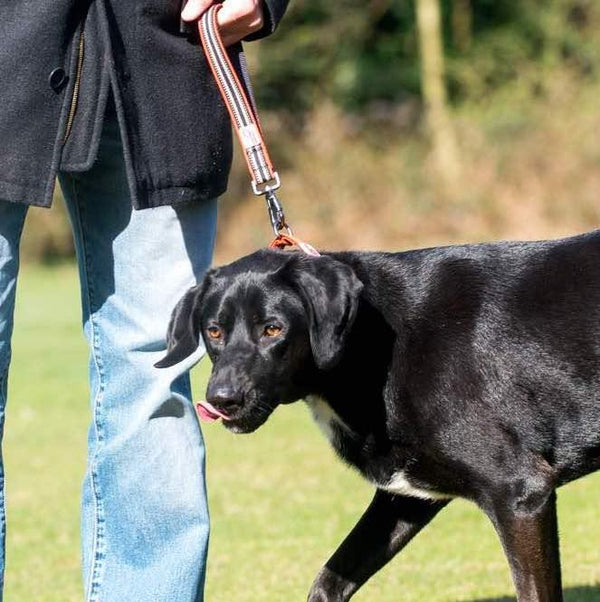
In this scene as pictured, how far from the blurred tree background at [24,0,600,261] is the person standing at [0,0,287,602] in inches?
617

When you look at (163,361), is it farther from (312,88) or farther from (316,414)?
(312,88)

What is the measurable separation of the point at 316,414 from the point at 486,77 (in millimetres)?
22557

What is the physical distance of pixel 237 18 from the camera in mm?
3578

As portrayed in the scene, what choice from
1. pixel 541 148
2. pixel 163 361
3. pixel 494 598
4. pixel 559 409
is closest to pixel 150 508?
pixel 163 361

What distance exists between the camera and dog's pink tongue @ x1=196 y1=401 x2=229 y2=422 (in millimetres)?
3562

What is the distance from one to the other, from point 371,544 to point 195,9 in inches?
64.1

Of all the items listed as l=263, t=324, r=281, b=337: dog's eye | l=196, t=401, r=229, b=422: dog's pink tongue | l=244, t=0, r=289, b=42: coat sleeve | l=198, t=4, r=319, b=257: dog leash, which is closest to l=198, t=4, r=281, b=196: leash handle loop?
l=198, t=4, r=319, b=257: dog leash

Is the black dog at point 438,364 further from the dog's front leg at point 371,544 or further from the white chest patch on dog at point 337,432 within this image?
the dog's front leg at point 371,544

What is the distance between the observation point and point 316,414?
3922 millimetres

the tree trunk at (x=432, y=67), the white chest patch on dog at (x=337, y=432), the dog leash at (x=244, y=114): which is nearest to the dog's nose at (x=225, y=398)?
the white chest patch on dog at (x=337, y=432)

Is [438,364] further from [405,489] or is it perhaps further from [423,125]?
[423,125]

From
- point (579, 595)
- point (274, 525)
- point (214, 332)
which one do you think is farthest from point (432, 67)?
point (214, 332)

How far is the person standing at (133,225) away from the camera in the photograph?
335 cm

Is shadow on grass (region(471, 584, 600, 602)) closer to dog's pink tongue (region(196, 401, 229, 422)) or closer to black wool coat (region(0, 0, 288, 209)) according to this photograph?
dog's pink tongue (region(196, 401, 229, 422))
